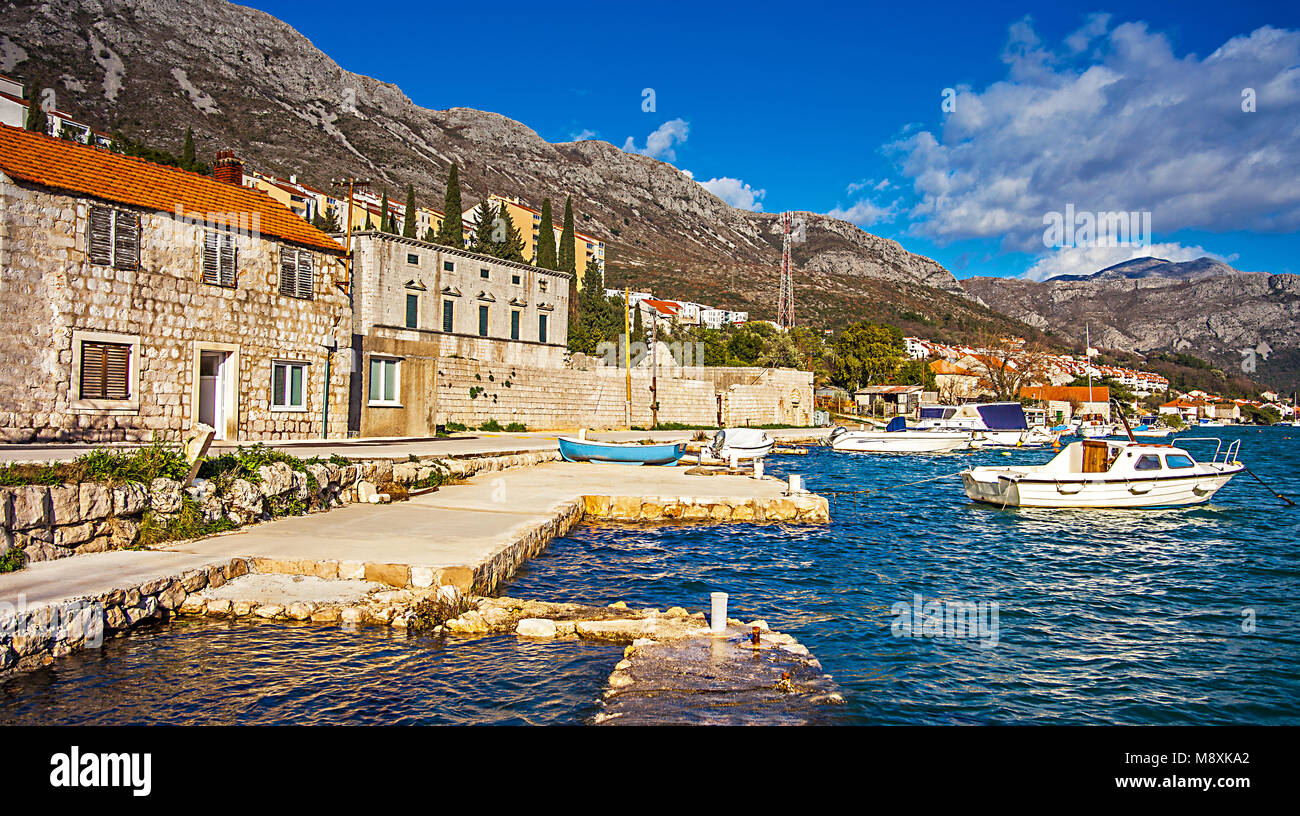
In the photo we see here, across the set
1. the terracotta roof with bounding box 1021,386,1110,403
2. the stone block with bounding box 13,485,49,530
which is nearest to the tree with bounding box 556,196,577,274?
the stone block with bounding box 13,485,49,530

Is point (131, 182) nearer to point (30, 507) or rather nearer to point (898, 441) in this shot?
point (30, 507)

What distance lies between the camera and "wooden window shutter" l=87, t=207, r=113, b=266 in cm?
1457

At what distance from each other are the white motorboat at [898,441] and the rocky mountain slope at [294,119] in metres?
76.6

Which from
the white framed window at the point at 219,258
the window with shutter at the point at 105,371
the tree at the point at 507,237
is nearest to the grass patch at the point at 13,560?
the window with shutter at the point at 105,371

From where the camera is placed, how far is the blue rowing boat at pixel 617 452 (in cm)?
2527

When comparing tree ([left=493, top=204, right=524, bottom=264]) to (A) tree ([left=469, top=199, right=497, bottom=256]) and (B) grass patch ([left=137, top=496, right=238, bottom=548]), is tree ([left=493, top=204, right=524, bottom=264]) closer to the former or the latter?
(A) tree ([left=469, top=199, right=497, bottom=256])

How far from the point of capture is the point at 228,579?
848 cm

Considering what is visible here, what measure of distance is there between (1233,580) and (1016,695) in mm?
9268

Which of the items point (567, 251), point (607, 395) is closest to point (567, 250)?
point (567, 251)

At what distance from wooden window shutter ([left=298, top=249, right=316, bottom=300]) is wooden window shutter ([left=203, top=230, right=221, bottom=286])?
208 centimetres

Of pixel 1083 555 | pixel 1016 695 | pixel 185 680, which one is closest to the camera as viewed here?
pixel 185 680

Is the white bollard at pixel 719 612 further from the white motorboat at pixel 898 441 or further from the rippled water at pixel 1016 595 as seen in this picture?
the white motorboat at pixel 898 441
